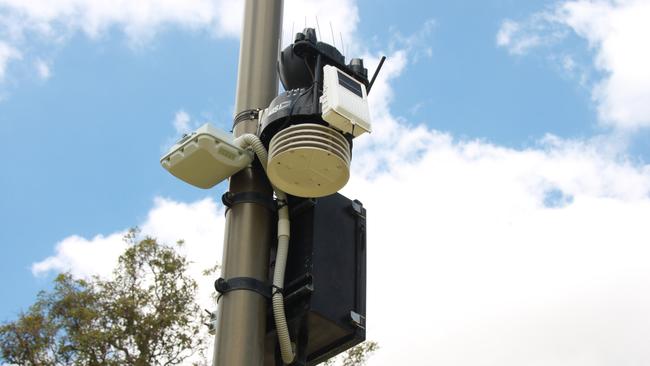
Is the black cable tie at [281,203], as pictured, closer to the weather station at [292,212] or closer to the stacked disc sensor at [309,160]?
the weather station at [292,212]

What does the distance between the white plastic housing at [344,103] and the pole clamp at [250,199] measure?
0.59 metres

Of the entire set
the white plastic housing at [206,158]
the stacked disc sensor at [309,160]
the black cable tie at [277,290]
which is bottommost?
the black cable tie at [277,290]

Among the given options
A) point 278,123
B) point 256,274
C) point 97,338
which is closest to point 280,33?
point 278,123

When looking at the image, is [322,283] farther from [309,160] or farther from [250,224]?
[309,160]

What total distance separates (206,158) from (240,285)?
0.72 meters

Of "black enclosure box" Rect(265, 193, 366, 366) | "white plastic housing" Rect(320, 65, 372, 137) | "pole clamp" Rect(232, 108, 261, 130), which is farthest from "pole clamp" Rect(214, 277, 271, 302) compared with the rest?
"pole clamp" Rect(232, 108, 261, 130)

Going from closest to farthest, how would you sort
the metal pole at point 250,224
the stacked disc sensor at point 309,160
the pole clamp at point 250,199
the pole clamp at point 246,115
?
the metal pole at point 250,224 < the stacked disc sensor at point 309,160 < the pole clamp at point 250,199 < the pole clamp at point 246,115

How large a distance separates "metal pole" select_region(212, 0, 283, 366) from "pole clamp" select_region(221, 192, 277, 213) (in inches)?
0.8

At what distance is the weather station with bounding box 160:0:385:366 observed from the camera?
4.09 meters

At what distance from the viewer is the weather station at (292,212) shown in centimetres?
409

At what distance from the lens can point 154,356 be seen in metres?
10.8

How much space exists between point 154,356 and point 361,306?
22.8 feet

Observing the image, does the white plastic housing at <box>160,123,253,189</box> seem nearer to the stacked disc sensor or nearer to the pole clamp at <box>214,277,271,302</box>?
the stacked disc sensor

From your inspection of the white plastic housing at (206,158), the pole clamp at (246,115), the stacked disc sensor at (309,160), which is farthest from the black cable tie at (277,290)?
the pole clamp at (246,115)
